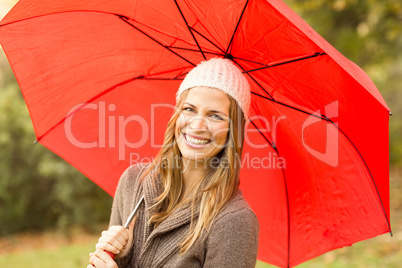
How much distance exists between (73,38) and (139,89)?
52cm

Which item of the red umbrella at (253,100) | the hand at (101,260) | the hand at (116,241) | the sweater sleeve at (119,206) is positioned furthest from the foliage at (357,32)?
the hand at (101,260)

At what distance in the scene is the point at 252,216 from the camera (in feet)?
7.73

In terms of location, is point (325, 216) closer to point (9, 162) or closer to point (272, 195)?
point (272, 195)

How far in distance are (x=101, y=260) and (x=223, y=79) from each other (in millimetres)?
1069

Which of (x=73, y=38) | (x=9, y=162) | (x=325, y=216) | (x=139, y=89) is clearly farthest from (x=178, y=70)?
(x=9, y=162)

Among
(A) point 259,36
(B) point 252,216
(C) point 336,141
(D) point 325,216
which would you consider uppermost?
(A) point 259,36

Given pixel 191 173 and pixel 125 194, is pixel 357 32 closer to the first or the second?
pixel 191 173

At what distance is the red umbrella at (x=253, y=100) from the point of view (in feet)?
8.10


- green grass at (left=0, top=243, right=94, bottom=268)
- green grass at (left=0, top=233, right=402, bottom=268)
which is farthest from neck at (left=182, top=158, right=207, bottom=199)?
green grass at (left=0, top=243, right=94, bottom=268)

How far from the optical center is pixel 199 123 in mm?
2459

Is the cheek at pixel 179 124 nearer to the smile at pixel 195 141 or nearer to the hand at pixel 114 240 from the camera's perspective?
the smile at pixel 195 141

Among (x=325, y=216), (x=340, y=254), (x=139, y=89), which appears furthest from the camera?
(x=340, y=254)

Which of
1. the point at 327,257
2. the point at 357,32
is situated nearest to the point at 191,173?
the point at 327,257

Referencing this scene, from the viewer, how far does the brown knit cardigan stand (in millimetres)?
2268
